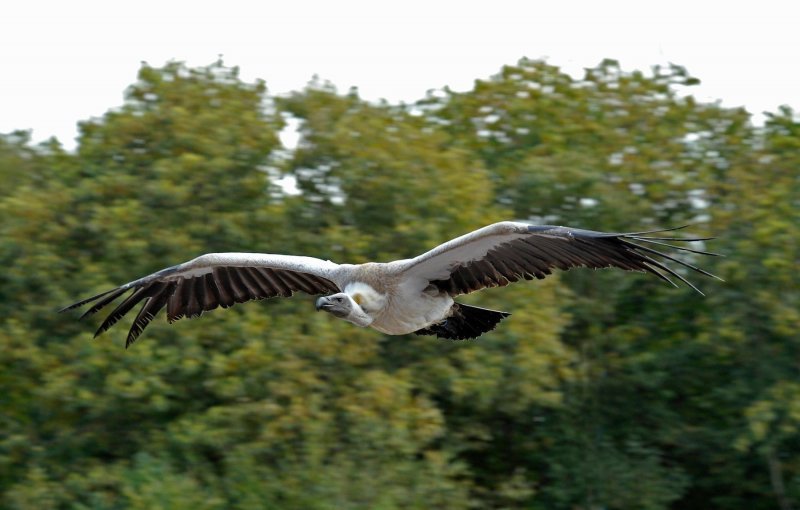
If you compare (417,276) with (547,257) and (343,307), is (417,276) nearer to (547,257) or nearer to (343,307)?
(343,307)

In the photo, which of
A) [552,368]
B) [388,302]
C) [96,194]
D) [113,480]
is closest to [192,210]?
[96,194]

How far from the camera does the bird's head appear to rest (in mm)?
8188

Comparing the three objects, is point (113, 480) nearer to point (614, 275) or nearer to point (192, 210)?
point (192, 210)

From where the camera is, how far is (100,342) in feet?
43.6

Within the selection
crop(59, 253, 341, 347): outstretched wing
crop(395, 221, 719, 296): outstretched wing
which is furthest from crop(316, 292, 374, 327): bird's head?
crop(59, 253, 341, 347): outstretched wing

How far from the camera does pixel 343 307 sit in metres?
8.27

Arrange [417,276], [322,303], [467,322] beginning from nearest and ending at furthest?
[322,303]
[417,276]
[467,322]

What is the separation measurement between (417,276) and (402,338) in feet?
18.0

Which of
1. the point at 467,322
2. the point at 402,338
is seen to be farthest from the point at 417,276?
the point at 402,338

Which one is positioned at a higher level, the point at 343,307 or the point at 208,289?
the point at 208,289

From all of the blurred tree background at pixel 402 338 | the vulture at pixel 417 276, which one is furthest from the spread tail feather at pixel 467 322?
the blurred tree background at pixel 402 338

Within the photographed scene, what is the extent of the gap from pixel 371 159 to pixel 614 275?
3266 millimetres

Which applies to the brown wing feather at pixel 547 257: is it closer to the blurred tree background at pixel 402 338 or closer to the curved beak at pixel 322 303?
the curved beak at pixel 322 303

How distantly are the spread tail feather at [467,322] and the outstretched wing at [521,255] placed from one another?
430 mm
